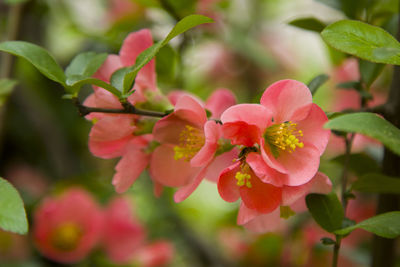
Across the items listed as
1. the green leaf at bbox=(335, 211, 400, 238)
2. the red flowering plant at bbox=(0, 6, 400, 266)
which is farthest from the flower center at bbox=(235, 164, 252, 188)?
the green leaf at bbox=(335, 211, 400, 238)

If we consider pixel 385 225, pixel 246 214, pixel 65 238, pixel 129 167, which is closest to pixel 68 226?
pixel 65 238

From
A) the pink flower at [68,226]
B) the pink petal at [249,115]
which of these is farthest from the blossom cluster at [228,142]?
the pink flower at [68,226]

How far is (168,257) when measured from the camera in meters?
1.04

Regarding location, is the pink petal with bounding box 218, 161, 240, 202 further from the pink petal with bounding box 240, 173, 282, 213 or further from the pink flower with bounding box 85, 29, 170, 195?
the pink flower with bounding box 85, 29, 170, 195

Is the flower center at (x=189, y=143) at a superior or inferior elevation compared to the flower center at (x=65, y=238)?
superior

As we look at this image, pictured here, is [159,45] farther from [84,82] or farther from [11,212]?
[11,212]

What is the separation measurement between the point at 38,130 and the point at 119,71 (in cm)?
101

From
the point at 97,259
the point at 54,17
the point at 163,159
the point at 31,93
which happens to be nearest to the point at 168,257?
the point at 97,259

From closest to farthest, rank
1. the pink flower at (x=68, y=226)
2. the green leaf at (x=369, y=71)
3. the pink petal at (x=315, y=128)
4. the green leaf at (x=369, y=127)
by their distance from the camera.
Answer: the green leaf at (x=369, y=127) → the pink petal at (x=315, y=128) → the green leaf at (x=369, y=71) → the pink flower at (x=68, y=226)

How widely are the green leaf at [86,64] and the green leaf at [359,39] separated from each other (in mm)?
247

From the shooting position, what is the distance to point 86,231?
3.23 feet

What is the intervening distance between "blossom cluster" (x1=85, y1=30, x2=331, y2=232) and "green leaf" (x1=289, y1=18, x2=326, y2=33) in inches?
5.8

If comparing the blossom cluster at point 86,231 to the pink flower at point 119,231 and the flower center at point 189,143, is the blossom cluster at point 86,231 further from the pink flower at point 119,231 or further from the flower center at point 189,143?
the flower center at point 189,143

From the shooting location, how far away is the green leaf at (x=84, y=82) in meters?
0.44
